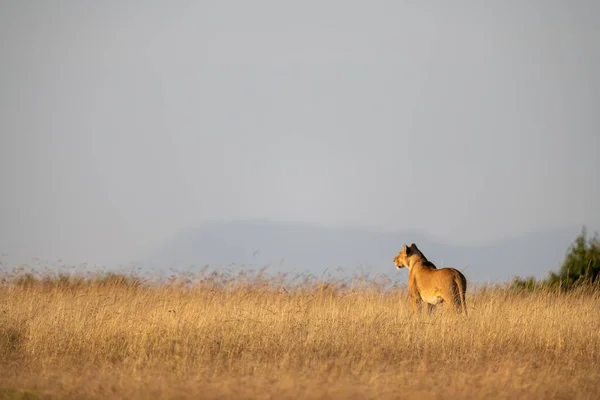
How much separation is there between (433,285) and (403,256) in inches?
80.4

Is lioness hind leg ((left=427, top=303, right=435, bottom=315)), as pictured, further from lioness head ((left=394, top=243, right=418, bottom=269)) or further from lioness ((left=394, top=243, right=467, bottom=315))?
lioness head ((left=394, top=243, right=418, bottom=269))

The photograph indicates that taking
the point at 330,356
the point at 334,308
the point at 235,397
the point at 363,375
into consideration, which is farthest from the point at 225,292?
the point at 235,397

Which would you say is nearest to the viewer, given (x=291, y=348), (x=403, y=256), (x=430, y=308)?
(x=291, y=348)

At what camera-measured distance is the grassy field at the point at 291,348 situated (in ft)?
27.1

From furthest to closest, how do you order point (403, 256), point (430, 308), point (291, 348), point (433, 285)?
point (403, 256) → point (430, 308) → point (433, 285) → point (291, 348)

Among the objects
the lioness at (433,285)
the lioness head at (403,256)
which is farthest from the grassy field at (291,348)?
the lioness head at (403,256)

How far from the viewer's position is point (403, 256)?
56.0 feet

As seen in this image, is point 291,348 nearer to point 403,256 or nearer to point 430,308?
point 430,308

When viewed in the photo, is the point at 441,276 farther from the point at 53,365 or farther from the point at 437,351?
the point at 53,365

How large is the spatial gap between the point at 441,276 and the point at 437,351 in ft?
12.1

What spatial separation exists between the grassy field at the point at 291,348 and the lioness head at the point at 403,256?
88 cm

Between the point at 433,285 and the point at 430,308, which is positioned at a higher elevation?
the point at 433,285

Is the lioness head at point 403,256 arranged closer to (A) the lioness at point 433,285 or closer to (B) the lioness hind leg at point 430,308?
(A) the lioness at point 433,285

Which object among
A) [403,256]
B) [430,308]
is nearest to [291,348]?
[430,308]
